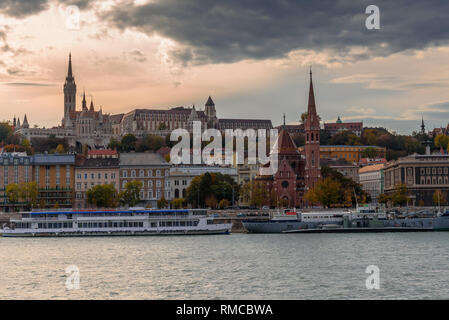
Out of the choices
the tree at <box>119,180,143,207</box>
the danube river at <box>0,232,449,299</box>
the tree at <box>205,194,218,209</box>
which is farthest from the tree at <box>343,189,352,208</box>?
the danube river at <box>0,232,449,299</box>

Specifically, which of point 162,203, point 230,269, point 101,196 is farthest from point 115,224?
point 230,269

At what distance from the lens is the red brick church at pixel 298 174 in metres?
108

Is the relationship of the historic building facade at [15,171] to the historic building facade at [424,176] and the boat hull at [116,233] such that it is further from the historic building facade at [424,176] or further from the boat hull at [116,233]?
the historic building facade at [424,176]

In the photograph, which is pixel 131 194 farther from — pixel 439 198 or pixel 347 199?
pixel 439 198

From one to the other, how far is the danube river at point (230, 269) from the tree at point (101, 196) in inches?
1359

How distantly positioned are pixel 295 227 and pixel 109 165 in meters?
40.6

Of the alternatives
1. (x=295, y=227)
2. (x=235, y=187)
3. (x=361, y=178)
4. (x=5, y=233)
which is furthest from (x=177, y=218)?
(x=361, y=178)

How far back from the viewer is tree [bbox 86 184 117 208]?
94.9 meters

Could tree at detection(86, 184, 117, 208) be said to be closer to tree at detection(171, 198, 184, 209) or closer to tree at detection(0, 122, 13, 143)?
tree at detection(171, 198, 184, 209)

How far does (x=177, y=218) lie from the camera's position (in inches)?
2879

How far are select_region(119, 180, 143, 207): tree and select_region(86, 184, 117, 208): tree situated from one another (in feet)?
4.45

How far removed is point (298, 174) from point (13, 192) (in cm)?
3999

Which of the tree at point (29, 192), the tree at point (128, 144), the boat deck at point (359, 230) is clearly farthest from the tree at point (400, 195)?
the tree at point (128, 144)
